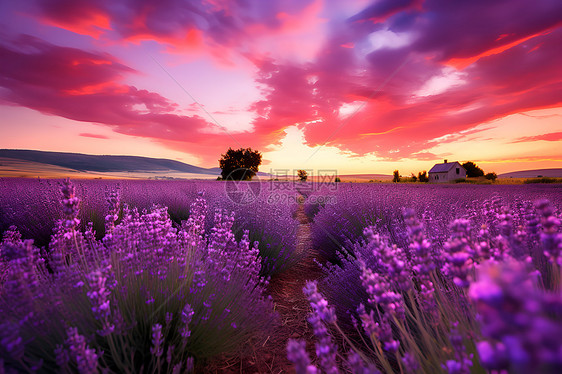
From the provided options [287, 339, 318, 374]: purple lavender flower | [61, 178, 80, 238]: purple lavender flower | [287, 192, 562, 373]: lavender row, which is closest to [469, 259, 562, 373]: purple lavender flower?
[287, 192, 562, 373]: lavender row

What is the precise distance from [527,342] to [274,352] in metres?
2.25

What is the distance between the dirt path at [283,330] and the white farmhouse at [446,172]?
146ft

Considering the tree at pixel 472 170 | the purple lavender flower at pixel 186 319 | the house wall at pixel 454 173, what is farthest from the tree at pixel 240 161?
the tree at pixel 472 170

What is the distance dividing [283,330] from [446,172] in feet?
158

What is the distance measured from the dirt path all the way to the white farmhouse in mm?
44517

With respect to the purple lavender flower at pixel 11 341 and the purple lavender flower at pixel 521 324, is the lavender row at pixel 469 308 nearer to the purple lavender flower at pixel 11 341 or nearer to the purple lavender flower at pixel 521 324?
the purple lavender flower at pixel 521 324

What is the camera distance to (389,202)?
15.4ft

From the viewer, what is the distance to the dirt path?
1.94m

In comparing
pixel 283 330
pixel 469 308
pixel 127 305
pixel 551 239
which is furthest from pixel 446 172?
pixel 127 305

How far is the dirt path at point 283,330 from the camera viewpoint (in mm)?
1944

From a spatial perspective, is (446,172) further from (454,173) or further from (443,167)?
(443,167)

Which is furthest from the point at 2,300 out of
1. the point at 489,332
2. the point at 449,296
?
the point at 449,296

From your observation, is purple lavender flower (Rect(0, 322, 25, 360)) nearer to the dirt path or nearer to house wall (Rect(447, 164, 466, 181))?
the dirt path

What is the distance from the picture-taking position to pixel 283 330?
8.00 feet
